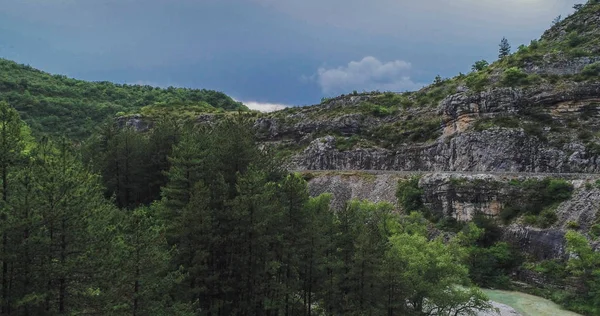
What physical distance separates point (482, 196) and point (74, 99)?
12256 centimetres

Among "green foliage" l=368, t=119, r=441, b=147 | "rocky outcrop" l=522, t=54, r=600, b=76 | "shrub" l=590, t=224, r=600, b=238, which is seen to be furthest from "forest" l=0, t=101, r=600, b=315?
"rocky outcrop" l=522, t=54, r=600, b=76

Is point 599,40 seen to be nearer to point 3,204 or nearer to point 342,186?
point 342,186

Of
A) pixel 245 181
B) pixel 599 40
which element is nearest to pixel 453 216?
pixel 245 181

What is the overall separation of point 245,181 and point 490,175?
131 ft

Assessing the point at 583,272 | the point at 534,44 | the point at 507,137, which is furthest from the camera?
the point at 534,44

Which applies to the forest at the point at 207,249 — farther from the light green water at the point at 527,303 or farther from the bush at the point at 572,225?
the bush at the point at 572,225

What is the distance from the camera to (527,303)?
4034cm

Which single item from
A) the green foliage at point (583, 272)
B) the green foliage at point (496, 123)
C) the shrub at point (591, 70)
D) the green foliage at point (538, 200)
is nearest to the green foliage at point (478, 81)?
the green foliage at point (496, 123)

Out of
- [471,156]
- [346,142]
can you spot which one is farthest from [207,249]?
[346,142]

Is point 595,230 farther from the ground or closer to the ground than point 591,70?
closer to the ground

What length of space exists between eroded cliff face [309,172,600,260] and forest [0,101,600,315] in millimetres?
5106

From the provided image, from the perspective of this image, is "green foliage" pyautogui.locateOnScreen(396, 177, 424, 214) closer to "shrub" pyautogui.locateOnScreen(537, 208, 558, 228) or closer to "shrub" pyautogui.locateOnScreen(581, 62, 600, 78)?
"shrub" pyautogui.locateOnScreen(537, 208, 558, 228)

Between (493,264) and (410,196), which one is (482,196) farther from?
(493,264)

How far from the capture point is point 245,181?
83.0 feet
